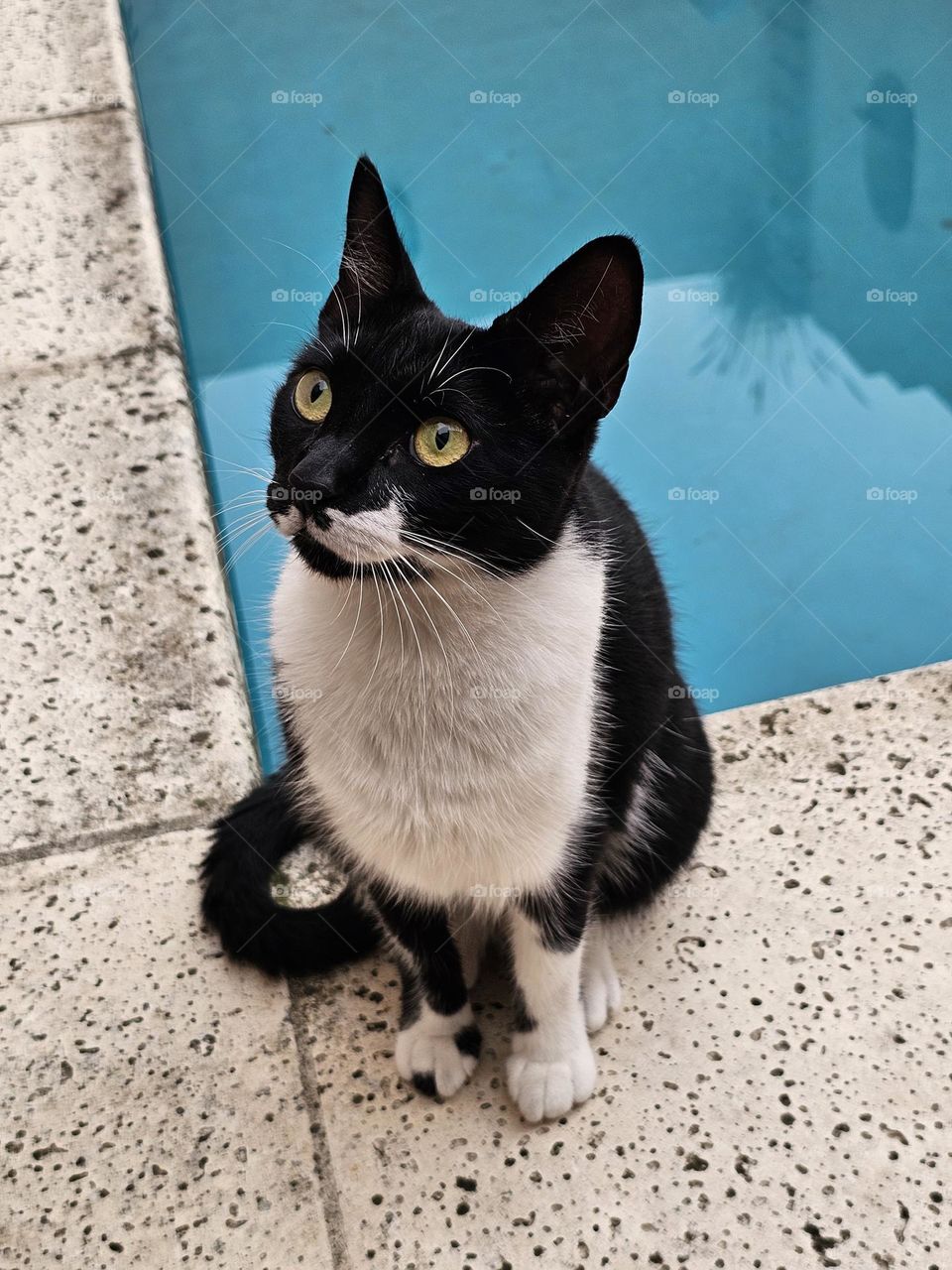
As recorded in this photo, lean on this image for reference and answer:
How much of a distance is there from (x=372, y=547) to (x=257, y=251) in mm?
3155

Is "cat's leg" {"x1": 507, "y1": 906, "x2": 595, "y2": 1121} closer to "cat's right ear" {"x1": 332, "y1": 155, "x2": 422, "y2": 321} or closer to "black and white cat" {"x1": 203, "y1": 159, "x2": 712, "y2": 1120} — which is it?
"black and white cat" {"x1": 203, "y1": 159, "x2": 712, "y2": 1120}

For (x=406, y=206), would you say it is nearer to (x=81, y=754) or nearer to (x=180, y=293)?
(x=180, y=293)

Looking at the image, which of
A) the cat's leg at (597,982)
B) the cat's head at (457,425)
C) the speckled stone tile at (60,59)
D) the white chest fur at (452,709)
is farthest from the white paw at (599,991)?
the speckled stone tile at (60,59)

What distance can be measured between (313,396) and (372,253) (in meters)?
0.19

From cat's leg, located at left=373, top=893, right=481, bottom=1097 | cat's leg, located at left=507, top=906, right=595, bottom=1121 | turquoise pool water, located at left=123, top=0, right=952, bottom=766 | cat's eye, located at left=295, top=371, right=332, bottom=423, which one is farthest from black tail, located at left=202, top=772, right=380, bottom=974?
turquoise pool water, located at left=123, top=0, right=952, bottom=766

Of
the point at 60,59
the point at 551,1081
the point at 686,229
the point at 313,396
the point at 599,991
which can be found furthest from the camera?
the point at 686,229

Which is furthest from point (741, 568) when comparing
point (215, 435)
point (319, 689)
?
point (319, 689)

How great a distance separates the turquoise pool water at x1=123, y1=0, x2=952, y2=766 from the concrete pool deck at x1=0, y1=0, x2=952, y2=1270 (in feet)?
1.32

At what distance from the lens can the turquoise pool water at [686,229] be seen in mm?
Result: 2949

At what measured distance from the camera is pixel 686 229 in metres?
3.79

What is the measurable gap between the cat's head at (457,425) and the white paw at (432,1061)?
2.27 ft

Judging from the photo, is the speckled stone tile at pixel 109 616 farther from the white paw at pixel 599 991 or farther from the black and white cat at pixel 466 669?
the white paw at pixel 599 991

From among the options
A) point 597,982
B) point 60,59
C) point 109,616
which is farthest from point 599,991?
point 60,59

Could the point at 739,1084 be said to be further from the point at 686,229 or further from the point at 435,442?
the point at 686,229
